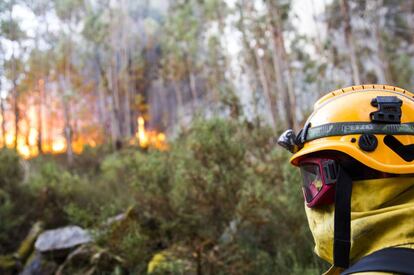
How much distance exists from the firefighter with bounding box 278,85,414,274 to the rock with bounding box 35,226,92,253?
5.75 metres

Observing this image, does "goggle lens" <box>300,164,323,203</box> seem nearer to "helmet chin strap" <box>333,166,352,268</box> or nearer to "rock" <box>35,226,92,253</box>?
"helmet chin strap" <box>333,166,352,268</box>

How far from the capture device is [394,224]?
0.99m

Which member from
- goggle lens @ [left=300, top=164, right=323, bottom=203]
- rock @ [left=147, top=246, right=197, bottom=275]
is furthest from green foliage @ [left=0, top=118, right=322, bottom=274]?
goggle lens @ [left=300, top=164, right=323, bottom=203]

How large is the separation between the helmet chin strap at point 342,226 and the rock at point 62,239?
580 centimetres

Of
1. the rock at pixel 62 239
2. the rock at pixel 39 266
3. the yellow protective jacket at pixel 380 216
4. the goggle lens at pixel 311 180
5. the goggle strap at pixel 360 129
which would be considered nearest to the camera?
the yellow protective jacket at pixel 380 216

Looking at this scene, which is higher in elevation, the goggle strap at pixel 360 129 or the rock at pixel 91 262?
the goggle strap at pixel 360 129

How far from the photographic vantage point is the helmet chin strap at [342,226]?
1.04m

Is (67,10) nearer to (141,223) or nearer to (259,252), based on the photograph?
(141,223)

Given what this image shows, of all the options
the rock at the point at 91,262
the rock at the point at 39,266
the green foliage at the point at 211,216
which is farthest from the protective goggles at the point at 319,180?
the rock at the point at 39,266

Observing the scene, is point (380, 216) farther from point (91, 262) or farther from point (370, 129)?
point (91, 262)

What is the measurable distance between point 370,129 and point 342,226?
0.96ft

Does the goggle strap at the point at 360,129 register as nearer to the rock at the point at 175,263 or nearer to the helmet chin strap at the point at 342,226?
the helmet chin strap at the point at 342,226

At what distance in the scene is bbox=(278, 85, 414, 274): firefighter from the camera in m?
1.00

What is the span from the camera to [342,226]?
1.05 metres
